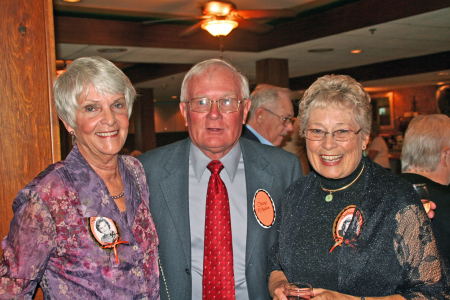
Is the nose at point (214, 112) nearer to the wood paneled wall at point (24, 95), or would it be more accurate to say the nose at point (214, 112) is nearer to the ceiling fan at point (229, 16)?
the wood paneled wall at point (24, 95)

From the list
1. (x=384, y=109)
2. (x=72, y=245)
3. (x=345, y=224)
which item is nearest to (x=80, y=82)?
(x=72, y=245)

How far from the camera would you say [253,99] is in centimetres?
405

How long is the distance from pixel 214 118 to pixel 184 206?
1.52 feet

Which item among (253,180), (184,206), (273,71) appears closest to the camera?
(184,206)

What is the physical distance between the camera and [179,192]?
1975 millimetres

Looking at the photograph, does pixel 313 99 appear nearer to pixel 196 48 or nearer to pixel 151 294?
pixel 151 294

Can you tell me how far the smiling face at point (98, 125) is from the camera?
157 centimetres

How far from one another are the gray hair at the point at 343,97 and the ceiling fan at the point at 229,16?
143 inches

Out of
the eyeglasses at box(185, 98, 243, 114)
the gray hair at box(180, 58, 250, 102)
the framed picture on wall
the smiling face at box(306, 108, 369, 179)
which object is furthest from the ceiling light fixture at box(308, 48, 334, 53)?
the framed picture on wall

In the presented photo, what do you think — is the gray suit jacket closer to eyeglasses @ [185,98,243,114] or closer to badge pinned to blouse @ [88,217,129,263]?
eyeglasses @ [185,98,243,114]

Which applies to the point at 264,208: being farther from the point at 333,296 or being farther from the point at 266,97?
the point at 266,97

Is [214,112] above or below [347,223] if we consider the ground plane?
above

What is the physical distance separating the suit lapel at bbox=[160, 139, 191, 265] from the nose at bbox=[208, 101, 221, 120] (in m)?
0.27

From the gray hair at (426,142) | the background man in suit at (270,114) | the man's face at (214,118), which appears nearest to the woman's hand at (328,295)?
the man's face at (214,118)
